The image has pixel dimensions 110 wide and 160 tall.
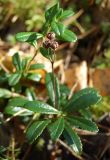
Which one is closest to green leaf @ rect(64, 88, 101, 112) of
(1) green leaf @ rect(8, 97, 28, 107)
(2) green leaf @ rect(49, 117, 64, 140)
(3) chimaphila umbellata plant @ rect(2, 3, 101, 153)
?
(3) chimaphila umbellata plant @ rect(2, 3, 101, 153)

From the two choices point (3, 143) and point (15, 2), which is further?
point (15, 2)

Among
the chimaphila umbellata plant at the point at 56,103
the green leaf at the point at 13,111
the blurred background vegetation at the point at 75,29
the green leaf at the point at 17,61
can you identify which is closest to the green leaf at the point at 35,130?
the chimaphila umbellata plant at the point at 56,103

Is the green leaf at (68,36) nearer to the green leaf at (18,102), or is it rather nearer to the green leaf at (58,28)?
the green leaf at (58,28)

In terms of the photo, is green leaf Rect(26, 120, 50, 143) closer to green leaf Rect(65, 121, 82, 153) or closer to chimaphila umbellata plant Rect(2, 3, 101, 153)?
chimaphila umbellata plant Rect(2, 3, 101, 153)

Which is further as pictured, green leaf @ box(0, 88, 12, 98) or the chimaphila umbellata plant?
green leaf @ box(0, 88, 12, 98)

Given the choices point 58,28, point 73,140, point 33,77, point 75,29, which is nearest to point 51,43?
point 58,28

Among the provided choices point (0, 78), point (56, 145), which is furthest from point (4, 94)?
point (56, 145)

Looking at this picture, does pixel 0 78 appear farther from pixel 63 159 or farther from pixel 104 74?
pixel 104 74

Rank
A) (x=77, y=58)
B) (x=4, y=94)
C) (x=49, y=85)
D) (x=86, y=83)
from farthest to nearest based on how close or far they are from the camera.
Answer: (x=77, y=58) < (x=86, y=83) < (x=4, y=94) < (x=49, y=85)
